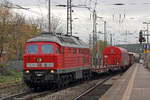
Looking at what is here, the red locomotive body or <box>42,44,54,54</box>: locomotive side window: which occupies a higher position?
<box>42,44,54,54</box>: locomotive side window

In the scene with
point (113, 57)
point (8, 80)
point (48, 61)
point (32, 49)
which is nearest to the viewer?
point (48, 61)

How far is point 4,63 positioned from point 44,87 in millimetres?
14849

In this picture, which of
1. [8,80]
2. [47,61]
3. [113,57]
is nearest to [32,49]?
[47,61]

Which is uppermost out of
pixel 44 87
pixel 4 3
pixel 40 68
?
pixel 4 3

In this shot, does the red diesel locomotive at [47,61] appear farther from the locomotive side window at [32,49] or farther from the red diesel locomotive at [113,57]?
the red diesel locomotive at [113,57]

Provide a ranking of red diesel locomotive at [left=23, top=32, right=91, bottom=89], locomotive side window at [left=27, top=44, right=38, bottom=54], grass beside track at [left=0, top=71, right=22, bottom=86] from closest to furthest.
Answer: red diesel locomotive at [left=23, top=32, right=91, bottom=89], locomotive side window at [left=27, top=44, right=38, bottom=54], grass beside track at [left=0, top=71, right=22, bottom=86]

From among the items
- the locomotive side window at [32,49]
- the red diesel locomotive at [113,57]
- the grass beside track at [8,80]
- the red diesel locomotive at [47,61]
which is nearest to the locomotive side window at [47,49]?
the red diesel locomotive at [47,61]

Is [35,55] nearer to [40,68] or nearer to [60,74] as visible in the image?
[40,68]

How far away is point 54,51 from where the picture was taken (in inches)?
778

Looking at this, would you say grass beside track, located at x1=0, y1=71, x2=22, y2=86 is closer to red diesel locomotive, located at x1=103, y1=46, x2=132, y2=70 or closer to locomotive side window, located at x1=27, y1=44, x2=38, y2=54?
locomotive side window, located at x1=27, y1=44, x2=38, y2=54

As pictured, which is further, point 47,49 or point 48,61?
point 47,49

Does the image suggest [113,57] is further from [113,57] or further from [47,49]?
[47,49]

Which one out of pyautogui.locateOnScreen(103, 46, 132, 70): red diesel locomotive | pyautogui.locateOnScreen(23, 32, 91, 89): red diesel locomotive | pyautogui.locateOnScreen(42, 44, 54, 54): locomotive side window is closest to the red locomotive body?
pyautogui.locateOnScreen(103, 46, 132, 70): red diesel locomotive

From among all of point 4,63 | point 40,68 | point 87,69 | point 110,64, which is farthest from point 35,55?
point 110,64
